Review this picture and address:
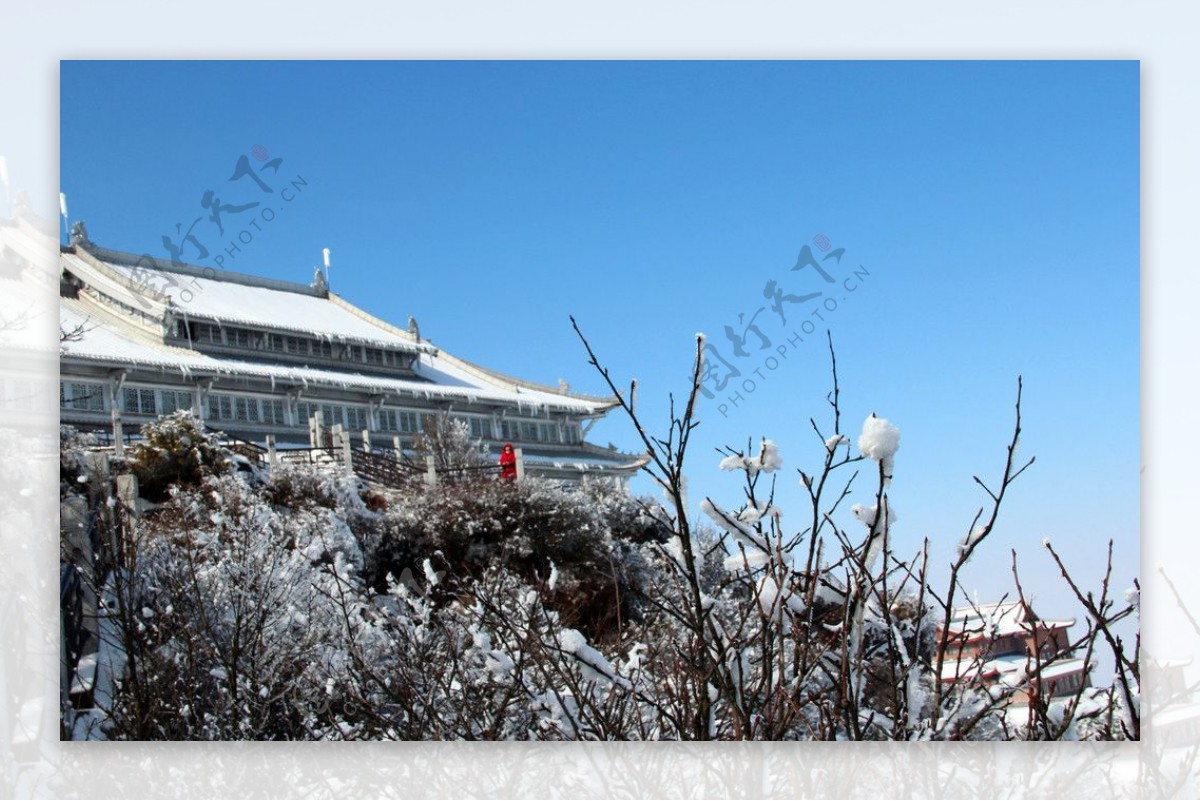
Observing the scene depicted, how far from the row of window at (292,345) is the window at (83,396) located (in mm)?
668

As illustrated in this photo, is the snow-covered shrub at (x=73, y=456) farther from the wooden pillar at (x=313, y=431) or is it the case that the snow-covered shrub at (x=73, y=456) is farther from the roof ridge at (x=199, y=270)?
the wooden pillar at (x=313, y=431)

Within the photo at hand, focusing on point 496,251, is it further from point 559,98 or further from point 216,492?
point 216,492

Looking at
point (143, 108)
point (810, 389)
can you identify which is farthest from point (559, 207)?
point (143, 108)

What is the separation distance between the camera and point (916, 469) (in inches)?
169

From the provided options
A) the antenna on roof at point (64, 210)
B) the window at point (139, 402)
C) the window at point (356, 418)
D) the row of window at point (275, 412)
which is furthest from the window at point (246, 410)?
the antenna on roof at point (64, 210)

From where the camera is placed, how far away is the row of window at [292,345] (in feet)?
21.0

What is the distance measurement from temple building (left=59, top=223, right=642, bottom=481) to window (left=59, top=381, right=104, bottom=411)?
0.03ft

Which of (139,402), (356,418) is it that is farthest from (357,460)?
(139,402)

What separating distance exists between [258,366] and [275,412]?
49 cm

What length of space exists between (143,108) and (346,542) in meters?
4.23

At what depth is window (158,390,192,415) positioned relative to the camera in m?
6.45

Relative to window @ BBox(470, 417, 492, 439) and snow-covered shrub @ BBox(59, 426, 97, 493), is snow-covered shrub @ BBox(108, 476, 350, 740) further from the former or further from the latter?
window @ BBox(470, 417, 492, 439)

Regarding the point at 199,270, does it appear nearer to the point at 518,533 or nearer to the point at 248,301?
the point at 248,301

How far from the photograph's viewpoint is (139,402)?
→ 6.32 meters
